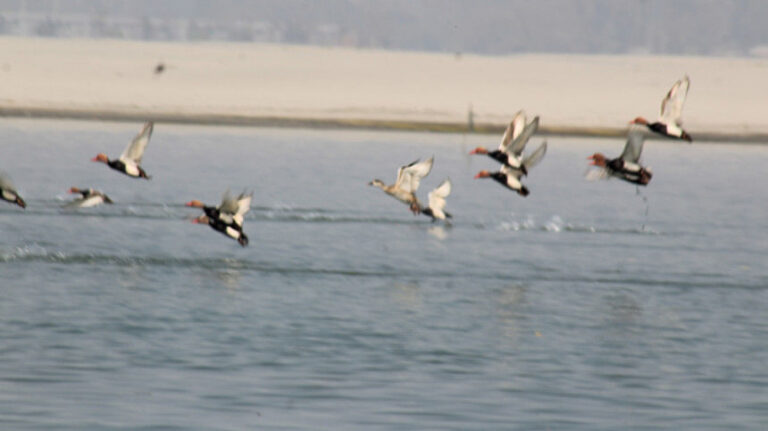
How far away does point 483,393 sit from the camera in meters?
15.5

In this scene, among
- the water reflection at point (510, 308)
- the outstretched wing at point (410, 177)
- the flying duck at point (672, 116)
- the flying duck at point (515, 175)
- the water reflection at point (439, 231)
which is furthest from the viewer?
the water reflection at point (439, 231)

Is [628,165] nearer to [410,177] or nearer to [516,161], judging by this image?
[516,161]

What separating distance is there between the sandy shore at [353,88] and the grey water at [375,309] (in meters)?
21.0

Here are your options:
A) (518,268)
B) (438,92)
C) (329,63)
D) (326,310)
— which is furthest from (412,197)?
(329,63)

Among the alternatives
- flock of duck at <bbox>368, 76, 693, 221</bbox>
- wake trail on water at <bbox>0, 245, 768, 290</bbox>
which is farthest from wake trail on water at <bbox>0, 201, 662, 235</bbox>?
flock of duck at <bbox>368, 76, 693, 221</bbox>

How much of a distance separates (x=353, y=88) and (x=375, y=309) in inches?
2094

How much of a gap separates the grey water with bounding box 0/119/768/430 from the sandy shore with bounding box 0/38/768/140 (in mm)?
21021

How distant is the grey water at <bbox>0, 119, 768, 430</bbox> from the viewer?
48.8 ft

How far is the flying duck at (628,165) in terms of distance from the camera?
2242 centimetres

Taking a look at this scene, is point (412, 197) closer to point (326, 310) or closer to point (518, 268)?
point (518, 268)

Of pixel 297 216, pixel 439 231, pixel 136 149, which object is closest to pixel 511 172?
pixel 136 149

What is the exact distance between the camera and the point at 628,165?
22547mm

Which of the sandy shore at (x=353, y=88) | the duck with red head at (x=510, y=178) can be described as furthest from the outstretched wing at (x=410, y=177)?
the sandy shore at (x=353, y=88)

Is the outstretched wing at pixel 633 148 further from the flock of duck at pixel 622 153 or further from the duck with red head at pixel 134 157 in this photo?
the duck with red head at pixel 134 157
